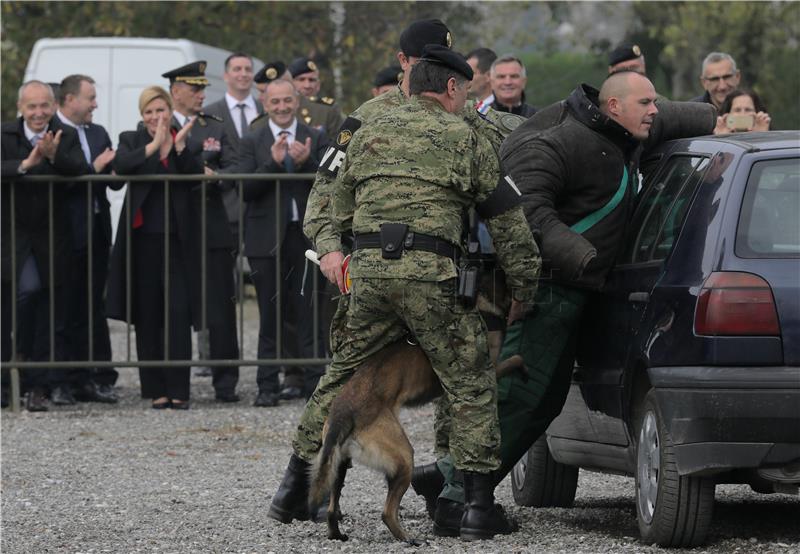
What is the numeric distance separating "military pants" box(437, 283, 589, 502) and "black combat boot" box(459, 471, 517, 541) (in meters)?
0.19

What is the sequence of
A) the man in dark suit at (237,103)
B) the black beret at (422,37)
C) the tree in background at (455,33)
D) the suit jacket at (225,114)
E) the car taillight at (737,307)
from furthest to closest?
the tree in background at (455,33) < the man in dark suit at (237,103) < the suit jacket at (225,114) < the black beret at (422,37) < the car taillight at (737,307)

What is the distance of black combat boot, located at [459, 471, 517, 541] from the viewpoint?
20.9 feet

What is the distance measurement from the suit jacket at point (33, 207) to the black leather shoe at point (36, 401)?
848 millimetres

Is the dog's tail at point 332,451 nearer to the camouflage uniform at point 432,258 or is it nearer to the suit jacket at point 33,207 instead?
the camouflage uniform at point 432,258

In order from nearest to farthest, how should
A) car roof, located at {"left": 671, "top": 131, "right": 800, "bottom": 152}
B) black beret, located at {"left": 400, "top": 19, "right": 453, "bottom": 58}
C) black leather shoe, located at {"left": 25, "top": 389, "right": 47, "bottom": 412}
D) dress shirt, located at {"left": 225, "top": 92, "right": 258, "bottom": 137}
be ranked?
car roof, located at {"left": 671, "top": 131, "right": 800, "bottom": 152} < black beret, located at {"left": 400, "top": 19, "right": 453, "bottom": 58} < black leather shoe, located at {"left": 25, "top": 389, "right": 47, "bottom": 412} < dress shirt, located at {"left": 225, "top": 92, "right": 258, "bottom": 137}

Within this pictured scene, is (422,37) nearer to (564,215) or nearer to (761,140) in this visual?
(564,215)

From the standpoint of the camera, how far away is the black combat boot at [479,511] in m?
6.36

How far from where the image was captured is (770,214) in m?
5.81

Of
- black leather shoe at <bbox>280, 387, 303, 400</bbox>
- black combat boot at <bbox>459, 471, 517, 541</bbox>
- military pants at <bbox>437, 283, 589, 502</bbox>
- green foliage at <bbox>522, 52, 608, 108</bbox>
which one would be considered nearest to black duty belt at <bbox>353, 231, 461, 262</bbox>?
military pants at <bbox>437, 283, 589, 502</bbox>

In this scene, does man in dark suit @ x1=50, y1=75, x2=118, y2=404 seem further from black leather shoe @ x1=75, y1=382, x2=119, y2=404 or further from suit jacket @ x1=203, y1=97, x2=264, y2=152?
suit jacket @ x1=203, y1=97, x2=264, y2=152

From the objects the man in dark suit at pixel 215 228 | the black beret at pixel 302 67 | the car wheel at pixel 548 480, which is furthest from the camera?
the black beret at pixel 302 67

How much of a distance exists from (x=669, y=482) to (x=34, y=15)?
63.9 feet

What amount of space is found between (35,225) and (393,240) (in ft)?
19.4

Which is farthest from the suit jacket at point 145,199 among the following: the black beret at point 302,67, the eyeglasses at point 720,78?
the eyeglasses at point 720,78
